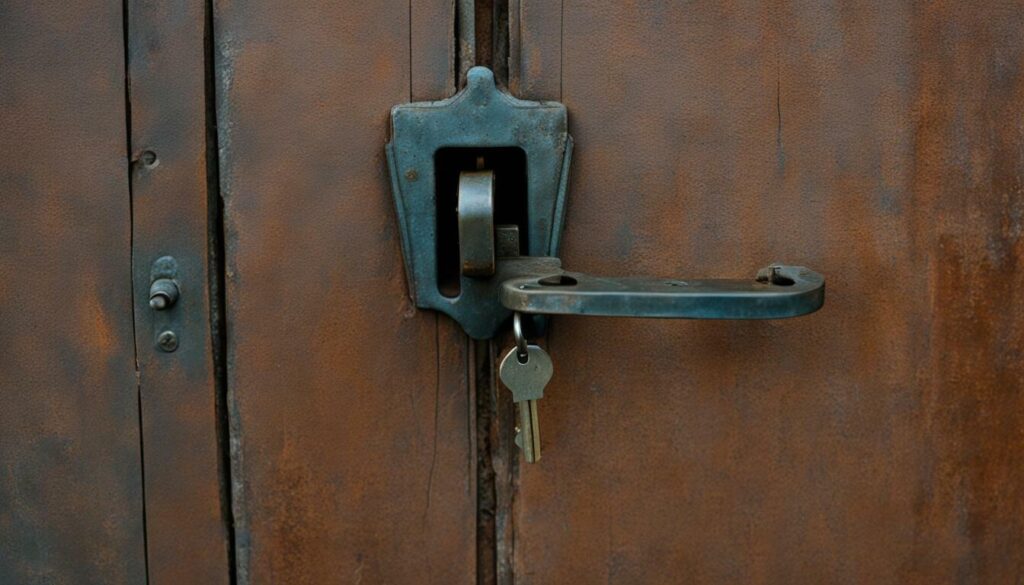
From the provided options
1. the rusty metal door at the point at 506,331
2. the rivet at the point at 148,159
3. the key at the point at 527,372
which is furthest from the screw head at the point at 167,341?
the key at the point at 527,372

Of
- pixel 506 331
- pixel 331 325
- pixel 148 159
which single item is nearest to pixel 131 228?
pixel 148 159

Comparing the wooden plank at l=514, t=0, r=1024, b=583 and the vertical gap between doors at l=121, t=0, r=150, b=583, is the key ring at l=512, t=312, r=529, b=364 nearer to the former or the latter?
the wooden plank at l=514, t=0, r=1024, b=583

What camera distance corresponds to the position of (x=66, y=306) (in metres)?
0.63

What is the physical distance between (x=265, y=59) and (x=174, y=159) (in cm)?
9

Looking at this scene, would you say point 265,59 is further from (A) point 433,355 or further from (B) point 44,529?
(B) point 44,529

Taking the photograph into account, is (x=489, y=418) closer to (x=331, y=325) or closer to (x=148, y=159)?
(x=331, y=325)

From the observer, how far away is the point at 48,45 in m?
0.61

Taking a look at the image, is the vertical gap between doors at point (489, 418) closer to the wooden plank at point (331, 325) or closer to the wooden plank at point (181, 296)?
the wooden plank at point (331, 325)

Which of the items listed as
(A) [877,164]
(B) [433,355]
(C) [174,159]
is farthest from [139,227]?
(A) [877,164]

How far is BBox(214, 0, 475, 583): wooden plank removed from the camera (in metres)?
0.60

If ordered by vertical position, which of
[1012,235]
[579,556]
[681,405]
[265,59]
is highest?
[265,59]

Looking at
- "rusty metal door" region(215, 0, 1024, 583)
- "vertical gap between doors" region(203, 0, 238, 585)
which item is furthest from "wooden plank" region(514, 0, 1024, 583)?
Result: "vertical gap between doors" region(203, 0, 238, 585)

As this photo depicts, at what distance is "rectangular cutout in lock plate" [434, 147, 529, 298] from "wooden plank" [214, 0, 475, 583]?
3cm

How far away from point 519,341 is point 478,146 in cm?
14
